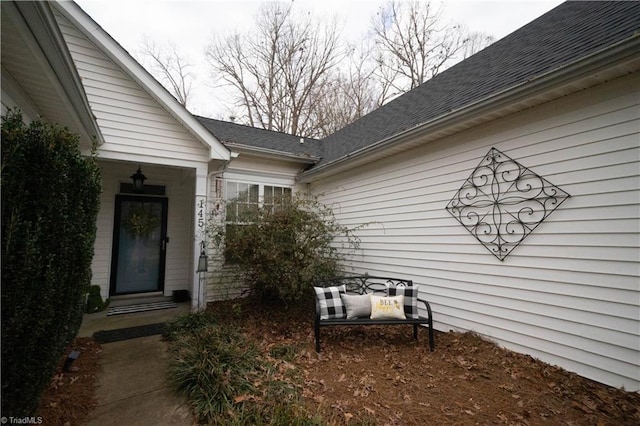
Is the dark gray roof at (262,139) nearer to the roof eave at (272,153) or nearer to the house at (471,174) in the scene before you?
the roof eave at (272,153)

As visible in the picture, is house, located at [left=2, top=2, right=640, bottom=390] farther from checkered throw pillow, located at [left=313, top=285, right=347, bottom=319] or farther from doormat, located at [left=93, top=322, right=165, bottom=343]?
checkered throw pillow, located at [left=313, top=285, right=347, bottom=319]

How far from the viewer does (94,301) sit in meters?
5.14

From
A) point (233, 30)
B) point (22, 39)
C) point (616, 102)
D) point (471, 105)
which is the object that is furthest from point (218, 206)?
point (233, 30)

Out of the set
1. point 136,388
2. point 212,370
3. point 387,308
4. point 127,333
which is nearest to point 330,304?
point 387,308

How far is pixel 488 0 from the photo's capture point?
5.55 meters

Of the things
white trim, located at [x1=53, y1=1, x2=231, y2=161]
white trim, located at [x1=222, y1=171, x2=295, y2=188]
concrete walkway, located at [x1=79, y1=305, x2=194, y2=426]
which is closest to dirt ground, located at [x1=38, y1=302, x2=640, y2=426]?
concrete walkway, located at [x1=79, y1=305, x2=194, y2=426]

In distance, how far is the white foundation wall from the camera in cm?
570

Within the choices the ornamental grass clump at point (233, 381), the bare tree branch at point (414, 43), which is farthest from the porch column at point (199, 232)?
the bare tree branch at point (414, 43)

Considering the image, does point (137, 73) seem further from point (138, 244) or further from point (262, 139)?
point (138, 244)

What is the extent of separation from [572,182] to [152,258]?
24.5 ft

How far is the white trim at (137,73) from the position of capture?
416cm

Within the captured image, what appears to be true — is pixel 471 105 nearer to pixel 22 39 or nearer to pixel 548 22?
pixel 548 22

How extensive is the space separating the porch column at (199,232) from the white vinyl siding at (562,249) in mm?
3929

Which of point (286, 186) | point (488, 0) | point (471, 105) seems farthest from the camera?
point (286, 186)
